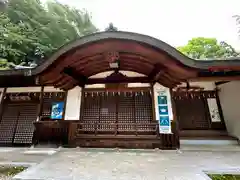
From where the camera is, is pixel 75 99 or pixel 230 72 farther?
pixel 75 99

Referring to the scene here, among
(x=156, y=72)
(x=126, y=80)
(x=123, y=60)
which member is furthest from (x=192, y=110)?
(x=123, y=60)

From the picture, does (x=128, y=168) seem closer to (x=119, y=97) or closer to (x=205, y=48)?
(x=119, y=97)

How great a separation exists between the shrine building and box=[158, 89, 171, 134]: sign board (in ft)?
0.11

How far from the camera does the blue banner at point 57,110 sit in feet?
18.5

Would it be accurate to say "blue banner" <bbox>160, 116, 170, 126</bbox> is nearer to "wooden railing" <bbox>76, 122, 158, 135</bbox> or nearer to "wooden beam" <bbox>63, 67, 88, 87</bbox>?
"wooden railing" <bbox>76, 122, 158, 135</bbox>

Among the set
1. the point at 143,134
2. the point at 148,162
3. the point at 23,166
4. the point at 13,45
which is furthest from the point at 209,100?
the point at 13,45

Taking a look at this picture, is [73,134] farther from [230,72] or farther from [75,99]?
[230,72]

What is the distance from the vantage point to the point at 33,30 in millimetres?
11766

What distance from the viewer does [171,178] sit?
262cm

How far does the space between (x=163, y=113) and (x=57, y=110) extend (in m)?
4.02

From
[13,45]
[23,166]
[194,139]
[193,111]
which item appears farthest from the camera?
[13,45]

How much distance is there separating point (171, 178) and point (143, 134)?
267 centimetres

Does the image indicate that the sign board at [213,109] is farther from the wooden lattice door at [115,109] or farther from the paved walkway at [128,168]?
the wooden lattice door at [115,109]

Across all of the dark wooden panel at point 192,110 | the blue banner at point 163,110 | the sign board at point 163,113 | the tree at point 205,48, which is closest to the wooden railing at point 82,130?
the sign board at point 163,113
